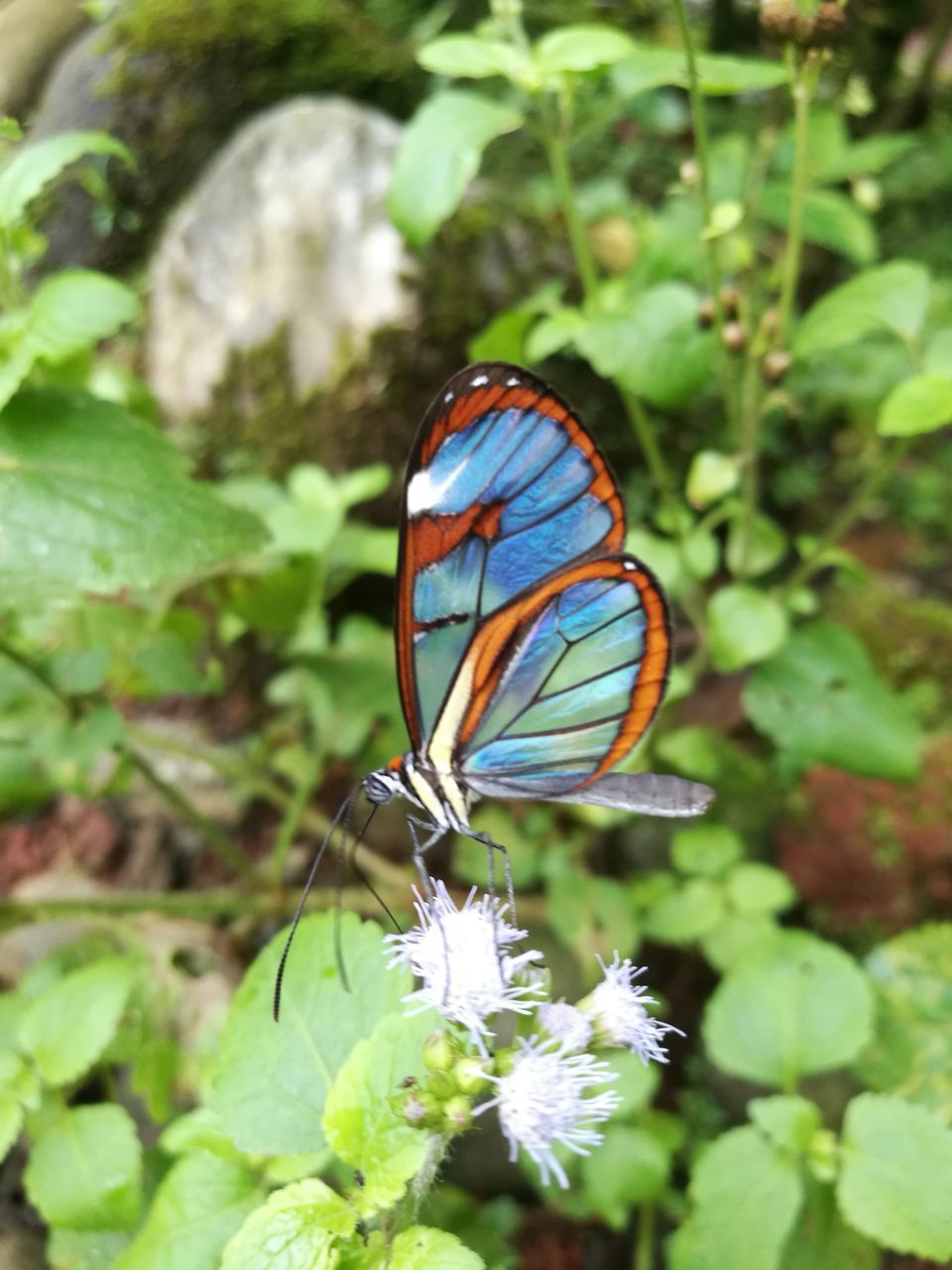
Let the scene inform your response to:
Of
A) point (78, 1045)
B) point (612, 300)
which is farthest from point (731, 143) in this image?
point (78, 1045)

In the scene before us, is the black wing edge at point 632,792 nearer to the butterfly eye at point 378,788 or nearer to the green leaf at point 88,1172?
the butterfly eye at point 378,788

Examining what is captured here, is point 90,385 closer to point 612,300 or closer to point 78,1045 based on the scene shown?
point 612,300

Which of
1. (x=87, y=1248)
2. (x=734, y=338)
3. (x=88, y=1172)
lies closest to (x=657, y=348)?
(x=734, y=338)

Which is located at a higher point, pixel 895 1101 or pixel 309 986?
pixel 309 986

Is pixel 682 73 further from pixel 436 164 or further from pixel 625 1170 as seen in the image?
pixel 625 1170

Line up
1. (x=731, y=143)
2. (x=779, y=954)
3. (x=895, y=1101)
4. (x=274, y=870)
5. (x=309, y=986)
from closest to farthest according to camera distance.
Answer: (x=309, y=986)
(x=895, y=1101)
(x=779, y=954)
(x=274, y=870)
(x=731, y=143)

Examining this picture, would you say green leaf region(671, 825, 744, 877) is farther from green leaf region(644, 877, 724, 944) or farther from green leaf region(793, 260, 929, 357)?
green leaf region(793, 260, 929, 357)

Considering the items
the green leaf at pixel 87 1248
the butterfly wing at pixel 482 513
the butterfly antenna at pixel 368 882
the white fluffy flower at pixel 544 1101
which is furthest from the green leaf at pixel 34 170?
the green leaf at pixel 87 1248

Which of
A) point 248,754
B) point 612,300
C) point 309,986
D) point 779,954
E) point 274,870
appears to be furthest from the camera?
point 248,754
